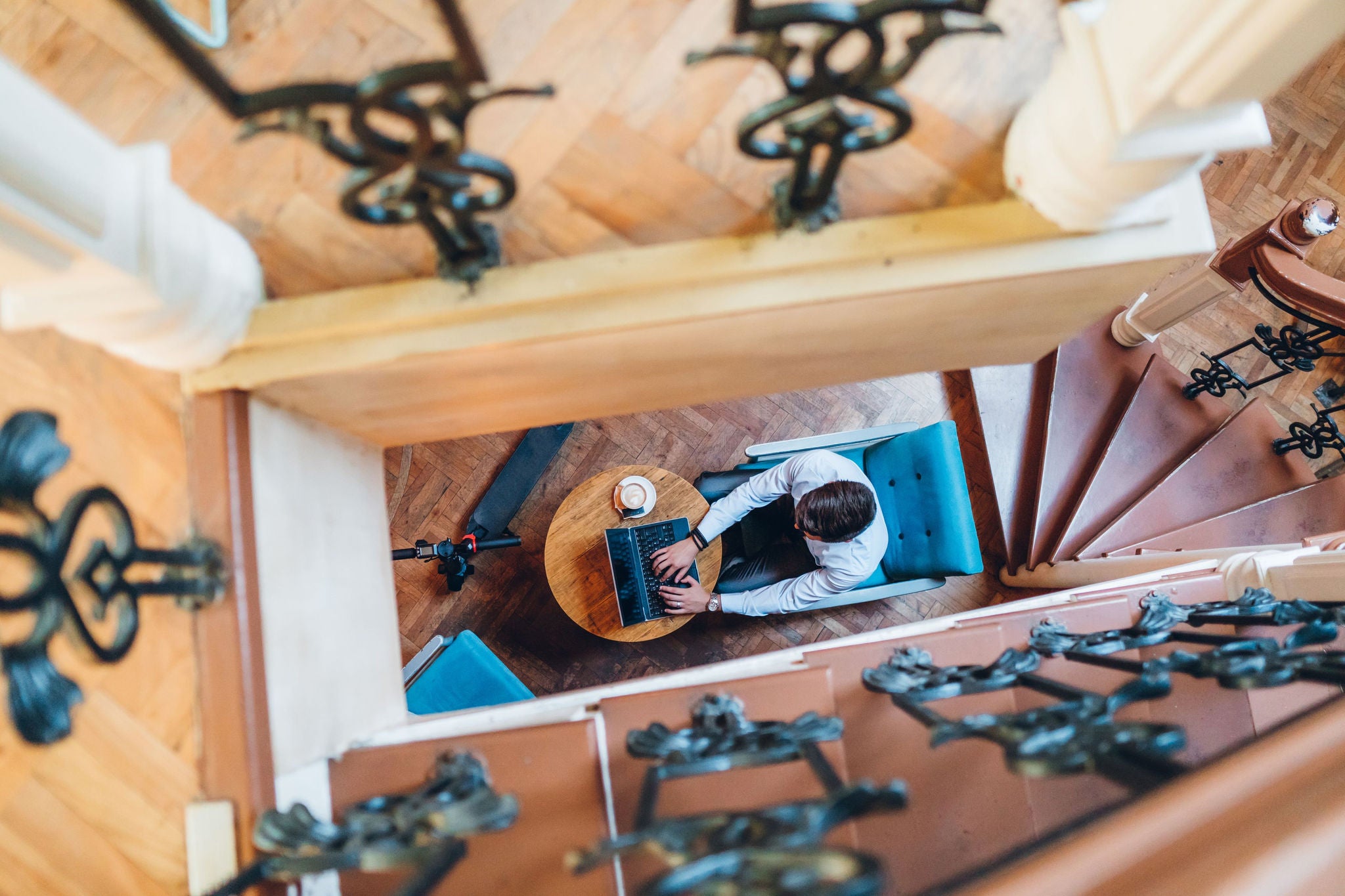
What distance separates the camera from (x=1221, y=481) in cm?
328

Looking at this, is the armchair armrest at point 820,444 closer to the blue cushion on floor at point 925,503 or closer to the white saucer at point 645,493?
the blue cushion on floor at point 925,503

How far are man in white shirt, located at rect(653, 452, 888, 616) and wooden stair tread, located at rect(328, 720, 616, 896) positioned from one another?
1418 millimetres

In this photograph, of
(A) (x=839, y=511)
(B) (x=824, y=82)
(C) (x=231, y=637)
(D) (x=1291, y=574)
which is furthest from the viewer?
(A) (x=839, y=511)

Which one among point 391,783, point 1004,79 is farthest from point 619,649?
point 1004,79

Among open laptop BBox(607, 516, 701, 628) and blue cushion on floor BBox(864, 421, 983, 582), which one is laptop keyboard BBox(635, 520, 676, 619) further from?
blue cushion on floor BBox(864, 421, 983, 582)

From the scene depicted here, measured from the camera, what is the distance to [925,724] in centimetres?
113

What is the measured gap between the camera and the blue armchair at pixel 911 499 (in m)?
2.58

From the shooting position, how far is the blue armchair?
258 cm

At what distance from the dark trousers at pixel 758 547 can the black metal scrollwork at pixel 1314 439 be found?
6.97ft

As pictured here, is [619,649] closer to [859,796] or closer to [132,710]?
[132,710]

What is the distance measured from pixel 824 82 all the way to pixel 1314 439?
339 centimetres

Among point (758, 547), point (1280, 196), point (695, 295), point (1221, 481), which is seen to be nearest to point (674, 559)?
point (758, 547)

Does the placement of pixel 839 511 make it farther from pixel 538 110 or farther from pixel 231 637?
pixel 231 637

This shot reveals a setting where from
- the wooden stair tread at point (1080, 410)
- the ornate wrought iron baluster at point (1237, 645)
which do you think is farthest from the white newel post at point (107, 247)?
the wooden stair tread at point (1080, 410)
